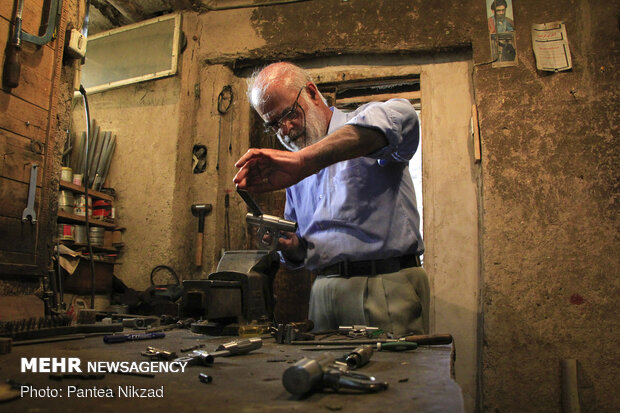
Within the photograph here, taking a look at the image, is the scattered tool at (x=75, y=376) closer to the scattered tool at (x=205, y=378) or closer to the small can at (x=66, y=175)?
the scattered tool at (x=205, y=378)

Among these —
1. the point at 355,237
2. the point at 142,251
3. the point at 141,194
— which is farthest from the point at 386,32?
the point at 142,251

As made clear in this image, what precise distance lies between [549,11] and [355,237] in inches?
95.5

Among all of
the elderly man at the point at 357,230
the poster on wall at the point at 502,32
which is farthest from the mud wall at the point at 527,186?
the elderly man at the point at 357,230

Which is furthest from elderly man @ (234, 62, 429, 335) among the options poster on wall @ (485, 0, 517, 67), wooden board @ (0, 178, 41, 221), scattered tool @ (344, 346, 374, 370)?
poster on wall @ (485, 0, 517, 67)

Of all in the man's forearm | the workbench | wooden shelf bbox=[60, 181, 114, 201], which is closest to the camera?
the workbench

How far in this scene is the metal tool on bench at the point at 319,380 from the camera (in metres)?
0.60

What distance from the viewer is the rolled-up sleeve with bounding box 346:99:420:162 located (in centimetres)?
142

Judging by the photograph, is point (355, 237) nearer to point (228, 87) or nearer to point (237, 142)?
point (237, 142)

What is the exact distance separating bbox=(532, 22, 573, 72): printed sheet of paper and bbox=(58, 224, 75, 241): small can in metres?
3.54

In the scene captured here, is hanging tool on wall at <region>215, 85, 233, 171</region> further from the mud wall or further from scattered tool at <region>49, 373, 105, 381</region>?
scattered tool at <region>49, 373, 105, 381</region>

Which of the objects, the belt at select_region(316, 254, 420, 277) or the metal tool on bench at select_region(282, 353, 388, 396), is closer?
the metal tool on bench at select_region(282, 353, 388, 396)

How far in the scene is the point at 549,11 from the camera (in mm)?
3004

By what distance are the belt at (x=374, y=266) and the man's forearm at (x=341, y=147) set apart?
24.1 inches

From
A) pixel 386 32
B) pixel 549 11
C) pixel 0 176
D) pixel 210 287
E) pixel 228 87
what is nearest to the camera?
pixel 210 287
